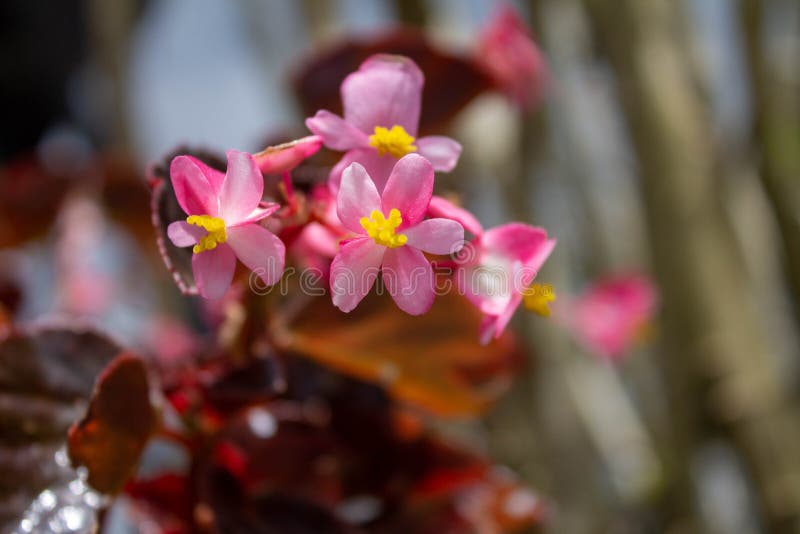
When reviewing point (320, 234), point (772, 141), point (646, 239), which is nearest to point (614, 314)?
point (646, 239)

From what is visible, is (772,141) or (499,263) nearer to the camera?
(499,263)

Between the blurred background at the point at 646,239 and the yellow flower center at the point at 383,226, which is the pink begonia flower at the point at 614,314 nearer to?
the blurred background at the point at 646,239

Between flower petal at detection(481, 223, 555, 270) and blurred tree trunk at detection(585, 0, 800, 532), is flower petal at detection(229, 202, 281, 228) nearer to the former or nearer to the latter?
flower petal at detection(481, 223, 555, 270)

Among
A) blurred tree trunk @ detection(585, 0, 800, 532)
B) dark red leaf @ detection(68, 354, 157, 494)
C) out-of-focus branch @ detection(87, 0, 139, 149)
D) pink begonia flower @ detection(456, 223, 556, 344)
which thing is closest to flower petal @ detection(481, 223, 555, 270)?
pink begonia flower @ detection(456, 223, 556, 344)

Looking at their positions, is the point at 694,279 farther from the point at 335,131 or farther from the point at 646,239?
the point at 335,131

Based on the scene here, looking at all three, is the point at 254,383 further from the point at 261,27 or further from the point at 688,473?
the point at 261,27

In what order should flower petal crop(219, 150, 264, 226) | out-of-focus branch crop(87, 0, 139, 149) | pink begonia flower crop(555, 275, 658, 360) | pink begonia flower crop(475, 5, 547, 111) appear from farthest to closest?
out-of-focus branch crop(87, 0, 139, 149)
pink begonia flower crop(555, 275, 658, 360)
pink begonia flower crop(475, 5, 547, 111)
flower petal crop(219, 150, 264, 226)
